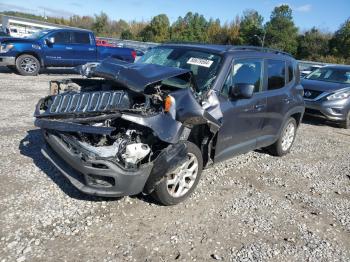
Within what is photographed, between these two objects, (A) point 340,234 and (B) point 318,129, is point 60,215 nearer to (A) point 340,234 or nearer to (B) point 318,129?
(A) point 340,234

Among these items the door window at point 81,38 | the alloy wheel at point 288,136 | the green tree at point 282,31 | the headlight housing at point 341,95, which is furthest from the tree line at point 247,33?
the alloy wheel at point 288,136

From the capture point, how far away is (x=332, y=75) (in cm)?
1089

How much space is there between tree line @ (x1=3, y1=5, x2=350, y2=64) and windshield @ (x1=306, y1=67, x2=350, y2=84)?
29.6m

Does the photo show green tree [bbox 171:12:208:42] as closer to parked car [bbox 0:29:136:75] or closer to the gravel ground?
parked car [bbox 0:29:136:75]

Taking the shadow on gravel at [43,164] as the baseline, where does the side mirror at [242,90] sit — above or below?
above

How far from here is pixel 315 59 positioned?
136 ft

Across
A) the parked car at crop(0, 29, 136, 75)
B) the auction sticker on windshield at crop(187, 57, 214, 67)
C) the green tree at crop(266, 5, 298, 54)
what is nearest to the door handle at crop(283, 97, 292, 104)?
the auction sticker on windshield at crop(187, 57, 214, 67)

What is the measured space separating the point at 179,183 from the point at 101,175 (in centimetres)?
Answer: 104

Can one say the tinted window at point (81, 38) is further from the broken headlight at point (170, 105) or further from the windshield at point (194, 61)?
the broken headlight at point (170, 105)

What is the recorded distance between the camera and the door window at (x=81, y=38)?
47.1ft

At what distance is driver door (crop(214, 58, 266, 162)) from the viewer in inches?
188

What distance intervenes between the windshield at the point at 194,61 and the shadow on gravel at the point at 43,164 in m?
1.86

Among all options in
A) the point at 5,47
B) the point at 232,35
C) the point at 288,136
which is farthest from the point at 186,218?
the point at 232,35

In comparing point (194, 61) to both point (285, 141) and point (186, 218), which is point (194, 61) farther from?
point (285, 141)
